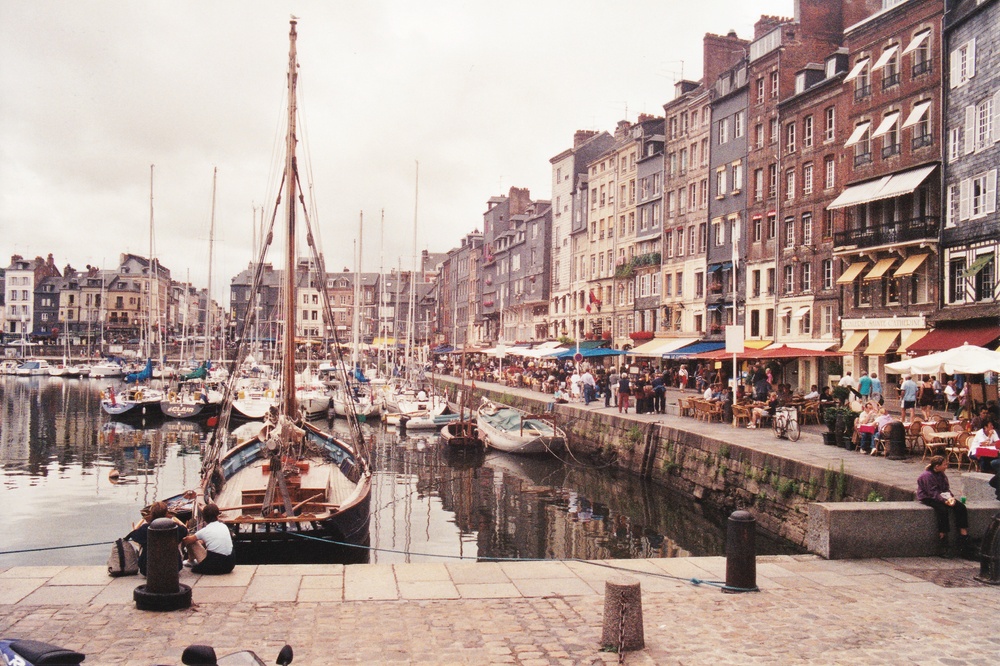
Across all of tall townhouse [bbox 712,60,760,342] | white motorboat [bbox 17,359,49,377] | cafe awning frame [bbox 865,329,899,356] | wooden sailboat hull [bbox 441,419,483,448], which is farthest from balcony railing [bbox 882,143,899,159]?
white motorboat [bbox 17,359,49,377]

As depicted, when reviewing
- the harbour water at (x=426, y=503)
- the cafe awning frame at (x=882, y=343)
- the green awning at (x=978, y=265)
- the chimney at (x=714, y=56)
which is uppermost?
the chimney at (x=714, y=56)

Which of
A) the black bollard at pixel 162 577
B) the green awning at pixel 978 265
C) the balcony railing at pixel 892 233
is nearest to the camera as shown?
the black bollard at pixel 162 577

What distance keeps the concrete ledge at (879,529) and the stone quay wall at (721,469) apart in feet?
6.87

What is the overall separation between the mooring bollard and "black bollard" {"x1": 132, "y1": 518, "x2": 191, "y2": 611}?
4.52m

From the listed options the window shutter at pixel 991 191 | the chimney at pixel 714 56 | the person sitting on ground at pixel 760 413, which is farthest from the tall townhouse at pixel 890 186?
the chimney at pixel 714 56

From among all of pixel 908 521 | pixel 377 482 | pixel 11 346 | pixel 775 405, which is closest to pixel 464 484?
pixel 377 482

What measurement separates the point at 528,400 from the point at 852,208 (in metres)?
18.2

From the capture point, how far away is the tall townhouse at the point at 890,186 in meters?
32.3

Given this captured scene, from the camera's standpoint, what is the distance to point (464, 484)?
28.2m

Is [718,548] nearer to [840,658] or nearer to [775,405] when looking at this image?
[775,405]

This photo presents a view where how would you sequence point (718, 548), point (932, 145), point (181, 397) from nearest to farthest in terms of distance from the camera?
point (718, 548) → point (932, 145) → point (181, 397)

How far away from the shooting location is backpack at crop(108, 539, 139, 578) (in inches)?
390

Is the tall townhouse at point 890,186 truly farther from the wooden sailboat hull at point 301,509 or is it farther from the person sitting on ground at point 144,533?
the person sitting on ground at point 144,533

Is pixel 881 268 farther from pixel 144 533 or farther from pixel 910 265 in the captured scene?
pixel 144 533
